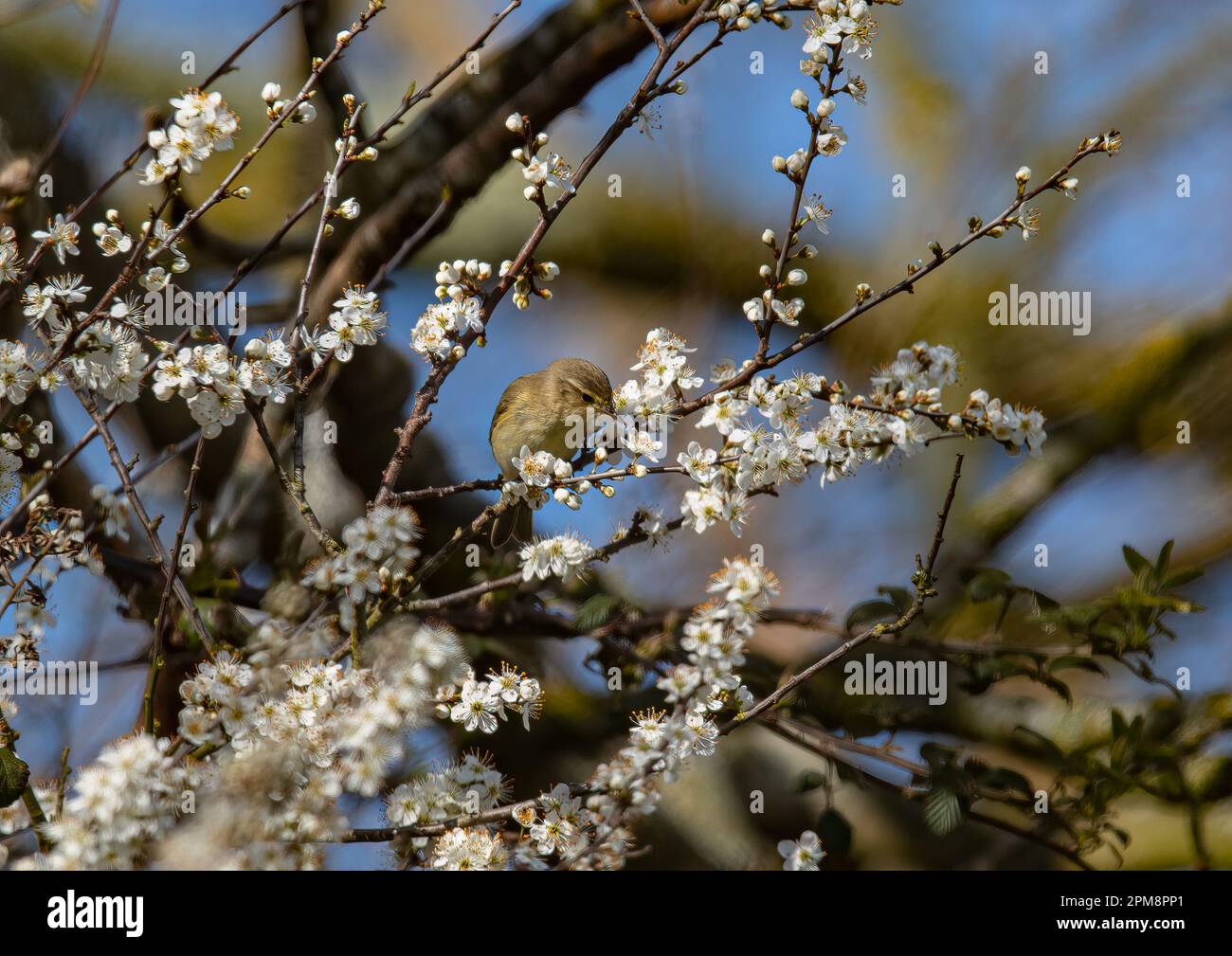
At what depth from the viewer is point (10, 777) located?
148cm

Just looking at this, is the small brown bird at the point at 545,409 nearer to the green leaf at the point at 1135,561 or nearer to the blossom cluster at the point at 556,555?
the blossom cluster at the point at 556,555

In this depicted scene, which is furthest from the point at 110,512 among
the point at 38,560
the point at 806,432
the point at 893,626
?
the point at 893,626

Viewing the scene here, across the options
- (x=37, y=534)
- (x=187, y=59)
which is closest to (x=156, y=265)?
(x=37, y=534)

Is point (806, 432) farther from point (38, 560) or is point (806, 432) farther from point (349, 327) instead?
point (38, 560)

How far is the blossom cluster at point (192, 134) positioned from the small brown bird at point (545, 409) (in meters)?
1.26

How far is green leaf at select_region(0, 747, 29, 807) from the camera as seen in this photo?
4.81ft

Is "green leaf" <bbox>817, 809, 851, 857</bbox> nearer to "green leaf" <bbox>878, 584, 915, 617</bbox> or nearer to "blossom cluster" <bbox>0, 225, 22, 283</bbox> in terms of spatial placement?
"green leaf" <bbox>878, 584, 915, 617</bbox>

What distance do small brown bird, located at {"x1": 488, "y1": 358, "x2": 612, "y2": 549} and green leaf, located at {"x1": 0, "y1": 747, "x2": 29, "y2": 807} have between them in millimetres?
1312

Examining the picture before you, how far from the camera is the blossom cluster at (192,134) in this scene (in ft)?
5.07

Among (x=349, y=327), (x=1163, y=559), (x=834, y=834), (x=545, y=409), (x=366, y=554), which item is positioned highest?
(x=545, y=409)

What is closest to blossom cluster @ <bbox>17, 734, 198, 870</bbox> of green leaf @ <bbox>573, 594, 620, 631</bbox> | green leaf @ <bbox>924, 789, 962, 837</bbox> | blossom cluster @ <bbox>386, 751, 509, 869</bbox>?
blossom cluster @ <bbox>386, 751, 509, 869</bbox>

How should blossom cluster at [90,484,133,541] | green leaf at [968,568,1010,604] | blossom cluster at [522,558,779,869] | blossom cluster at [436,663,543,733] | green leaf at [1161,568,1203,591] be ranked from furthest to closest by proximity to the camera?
green leaf at [968,568,1010,604] → green leaf at [1161,568,1203,591] → blossom cluster at [90,484,133,541] → blossom cluster at [436,663,543,733] → blossom cluster at [522,558,779,869]

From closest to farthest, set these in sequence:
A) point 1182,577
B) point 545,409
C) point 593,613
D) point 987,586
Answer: point 1182,577
point 987,586
point 593,613
point 545,409

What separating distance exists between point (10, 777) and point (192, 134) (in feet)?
2.95
